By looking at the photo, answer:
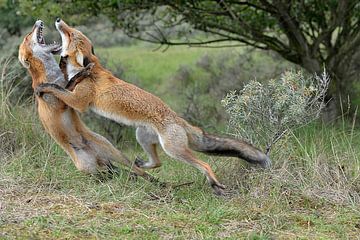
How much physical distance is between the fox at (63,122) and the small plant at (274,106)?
4.54 feet

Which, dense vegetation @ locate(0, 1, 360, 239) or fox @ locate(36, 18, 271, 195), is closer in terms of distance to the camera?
dense vegetation @ locate(0, 1, 360, 239)

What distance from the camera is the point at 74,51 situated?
340 inches

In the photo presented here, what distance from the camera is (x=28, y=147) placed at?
980cm

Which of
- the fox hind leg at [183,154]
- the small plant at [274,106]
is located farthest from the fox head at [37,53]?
the small plant at [274,106]

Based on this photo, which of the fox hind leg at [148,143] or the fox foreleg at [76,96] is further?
the fox hind leg at [148,143]

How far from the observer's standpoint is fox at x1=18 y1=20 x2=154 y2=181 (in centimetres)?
851

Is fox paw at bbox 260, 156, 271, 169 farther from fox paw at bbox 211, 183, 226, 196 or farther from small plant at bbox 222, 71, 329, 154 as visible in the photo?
fox paw at bbox 211, 183, 226, 196

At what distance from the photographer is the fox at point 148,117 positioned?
7965mm

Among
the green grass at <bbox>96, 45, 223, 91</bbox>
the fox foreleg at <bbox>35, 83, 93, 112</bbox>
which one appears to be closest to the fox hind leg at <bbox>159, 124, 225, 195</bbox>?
the fox foreleg at <bbox>35, 83, 93, 112</bbox>

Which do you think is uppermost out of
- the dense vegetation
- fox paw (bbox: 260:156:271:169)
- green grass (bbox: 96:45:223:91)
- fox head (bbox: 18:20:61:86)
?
fox head (bbox: 18:20:61:86)

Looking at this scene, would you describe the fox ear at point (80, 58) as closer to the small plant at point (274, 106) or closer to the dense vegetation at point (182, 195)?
the dense vegetation at point (182, 195)

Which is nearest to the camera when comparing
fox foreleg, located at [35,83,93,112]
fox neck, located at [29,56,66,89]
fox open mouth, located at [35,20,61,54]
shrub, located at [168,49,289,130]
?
fox foreleg, located at [35,83,93,112]

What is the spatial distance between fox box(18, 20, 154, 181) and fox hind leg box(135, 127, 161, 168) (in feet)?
0.55

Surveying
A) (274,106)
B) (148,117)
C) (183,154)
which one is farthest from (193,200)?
(274,106)
